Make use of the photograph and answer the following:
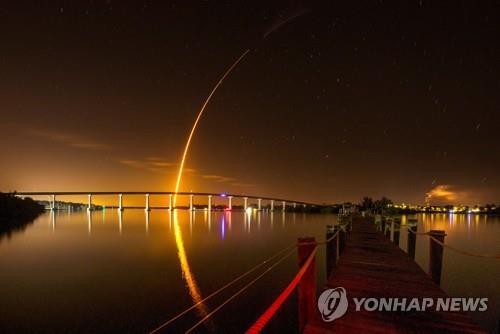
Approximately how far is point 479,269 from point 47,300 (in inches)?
1213

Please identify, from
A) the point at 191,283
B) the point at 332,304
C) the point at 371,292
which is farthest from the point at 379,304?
the point at 191,283

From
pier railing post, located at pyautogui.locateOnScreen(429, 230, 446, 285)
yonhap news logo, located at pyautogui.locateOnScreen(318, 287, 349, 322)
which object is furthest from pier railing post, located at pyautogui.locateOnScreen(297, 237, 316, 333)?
pier railing post, located at pyautogui.locateOnScreen(429, 230, 446, 285)

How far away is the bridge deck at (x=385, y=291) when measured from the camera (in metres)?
6.07

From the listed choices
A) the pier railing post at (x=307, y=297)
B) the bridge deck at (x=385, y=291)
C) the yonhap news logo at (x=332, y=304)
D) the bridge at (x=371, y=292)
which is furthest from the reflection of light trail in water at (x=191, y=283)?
the pier railing post at (x=307, y=297)

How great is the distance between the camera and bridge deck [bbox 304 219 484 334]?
607cm

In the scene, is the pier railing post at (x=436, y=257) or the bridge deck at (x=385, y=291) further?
the pier railing post at (x=436, y=257)

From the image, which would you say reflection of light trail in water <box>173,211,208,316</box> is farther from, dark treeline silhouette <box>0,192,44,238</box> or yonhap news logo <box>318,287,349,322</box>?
dark treeline silhouette <box>0,192,44,238</box>

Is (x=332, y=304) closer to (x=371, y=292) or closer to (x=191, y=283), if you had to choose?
(x=371, y=292)

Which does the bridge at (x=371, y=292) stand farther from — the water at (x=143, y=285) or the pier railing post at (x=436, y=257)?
the water at (x=143, y=285)

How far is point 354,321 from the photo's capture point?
20.9 ft

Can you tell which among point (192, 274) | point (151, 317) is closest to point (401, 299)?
point (151, 317)

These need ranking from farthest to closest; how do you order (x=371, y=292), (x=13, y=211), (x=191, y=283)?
(x=13, y=211) → (x=191, y=283) → (x=371, y=292)

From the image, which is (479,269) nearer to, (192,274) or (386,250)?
(386,250)

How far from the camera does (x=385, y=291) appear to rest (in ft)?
26.7
